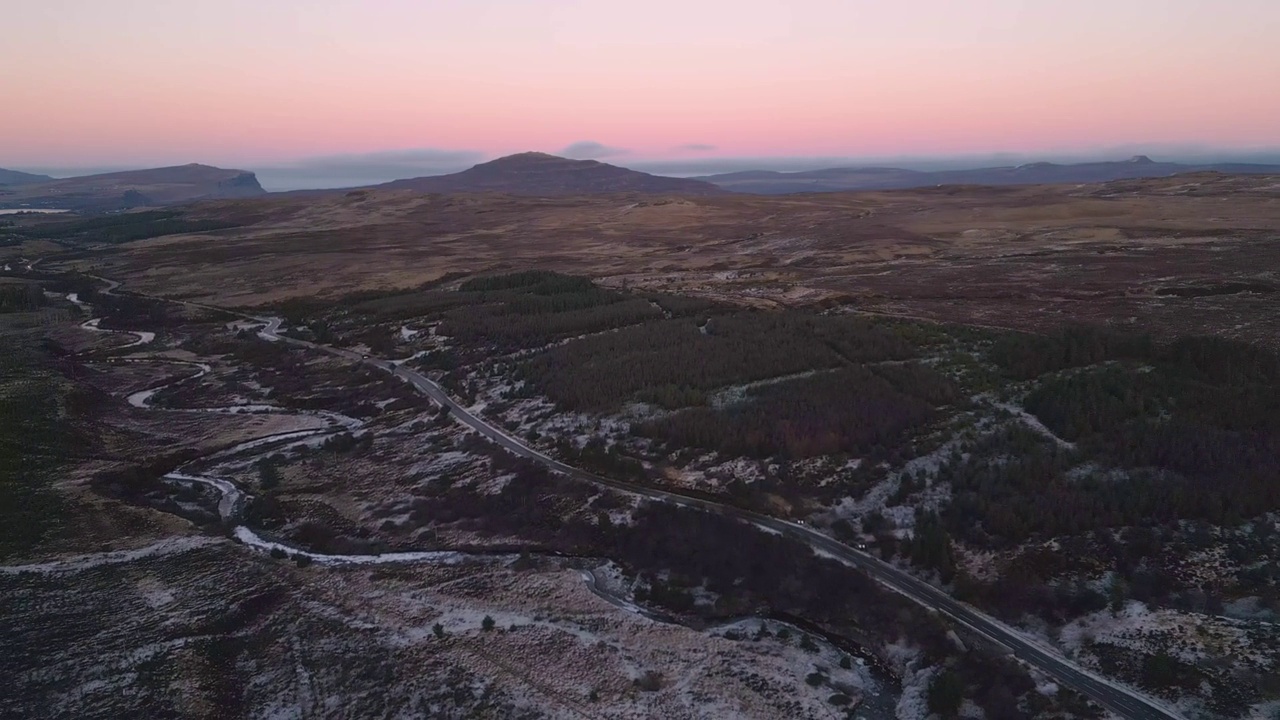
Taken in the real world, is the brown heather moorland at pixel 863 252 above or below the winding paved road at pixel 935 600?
above

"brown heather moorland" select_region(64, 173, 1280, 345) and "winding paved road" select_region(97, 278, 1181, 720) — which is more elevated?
"brown heather moorland" select_region(64, 173, 1280, 345)

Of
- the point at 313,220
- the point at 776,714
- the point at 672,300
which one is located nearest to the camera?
the point at 776,714

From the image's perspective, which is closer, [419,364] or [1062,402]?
[1062,402]

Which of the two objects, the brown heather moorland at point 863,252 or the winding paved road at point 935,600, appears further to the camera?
the brown heather moorland at point 863,252

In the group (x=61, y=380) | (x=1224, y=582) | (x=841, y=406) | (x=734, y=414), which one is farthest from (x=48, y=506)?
(x=1224, y=582)

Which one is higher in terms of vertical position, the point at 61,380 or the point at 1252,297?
the point at 1252,297

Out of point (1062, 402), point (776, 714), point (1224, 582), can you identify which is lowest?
point (776, 714)

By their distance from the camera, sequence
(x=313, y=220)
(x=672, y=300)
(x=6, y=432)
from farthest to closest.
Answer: (x=313, y=220) → (x=672, y=300) → (x=6, y=432)

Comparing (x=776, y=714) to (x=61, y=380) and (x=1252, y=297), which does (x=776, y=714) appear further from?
(x=61, y=380)

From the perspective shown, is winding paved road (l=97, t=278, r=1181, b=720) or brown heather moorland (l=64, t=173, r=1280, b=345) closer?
winding paved road (l=97, t=278, r=1181, b=720)

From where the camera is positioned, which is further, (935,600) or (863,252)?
(863,252)

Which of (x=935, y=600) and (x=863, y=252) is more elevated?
(x=863, y=252)
